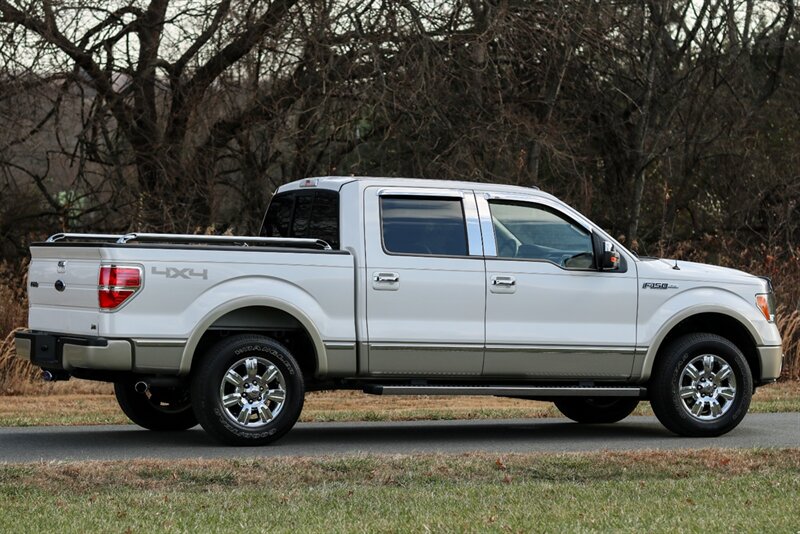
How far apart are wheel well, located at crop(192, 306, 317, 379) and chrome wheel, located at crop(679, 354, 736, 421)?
3117 millimetres

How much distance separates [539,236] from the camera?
1135cm

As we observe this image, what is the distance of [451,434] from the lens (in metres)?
11.8

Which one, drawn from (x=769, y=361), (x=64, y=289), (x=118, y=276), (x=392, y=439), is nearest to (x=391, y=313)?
(x=392, y=439)

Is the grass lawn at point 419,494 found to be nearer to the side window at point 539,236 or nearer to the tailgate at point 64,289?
the tailgate at point 64,289

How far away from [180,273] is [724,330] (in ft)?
16.0

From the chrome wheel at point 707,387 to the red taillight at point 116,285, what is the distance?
4.55 meters

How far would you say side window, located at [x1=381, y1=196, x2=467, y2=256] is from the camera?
429 inches

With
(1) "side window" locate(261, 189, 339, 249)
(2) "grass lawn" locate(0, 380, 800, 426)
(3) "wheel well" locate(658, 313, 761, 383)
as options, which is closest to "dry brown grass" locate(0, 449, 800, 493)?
(3) "wheel well" locate(658, 313, 761, 383)

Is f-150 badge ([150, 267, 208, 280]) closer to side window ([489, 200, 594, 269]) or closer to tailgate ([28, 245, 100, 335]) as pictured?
tailgate ([28, 245, 100, 335])

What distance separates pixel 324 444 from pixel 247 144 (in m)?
10.2

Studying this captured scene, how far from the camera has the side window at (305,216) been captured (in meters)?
11.1

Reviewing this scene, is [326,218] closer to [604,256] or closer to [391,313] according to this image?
[391,313]

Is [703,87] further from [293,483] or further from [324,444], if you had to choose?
[293,483]

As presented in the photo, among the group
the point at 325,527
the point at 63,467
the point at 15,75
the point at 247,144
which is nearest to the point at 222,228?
the point at 247,144
